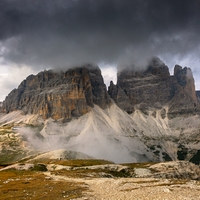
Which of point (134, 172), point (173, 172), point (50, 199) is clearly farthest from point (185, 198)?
point (173, 172)

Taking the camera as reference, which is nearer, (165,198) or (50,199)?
(165,198)

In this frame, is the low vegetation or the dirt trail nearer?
the dirt trail

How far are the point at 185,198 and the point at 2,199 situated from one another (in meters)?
28.8

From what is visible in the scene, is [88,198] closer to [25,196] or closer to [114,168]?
[25,196]

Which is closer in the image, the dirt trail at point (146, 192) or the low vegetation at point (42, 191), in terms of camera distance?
the dirt trail at point (146, 192)

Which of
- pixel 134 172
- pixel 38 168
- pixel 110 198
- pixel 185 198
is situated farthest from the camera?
pixel 38 168

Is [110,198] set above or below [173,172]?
above

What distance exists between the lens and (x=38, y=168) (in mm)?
136375

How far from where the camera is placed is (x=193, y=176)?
151 meters

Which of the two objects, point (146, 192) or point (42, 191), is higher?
point (146, 192)

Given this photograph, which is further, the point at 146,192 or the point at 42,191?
the point at 42,191

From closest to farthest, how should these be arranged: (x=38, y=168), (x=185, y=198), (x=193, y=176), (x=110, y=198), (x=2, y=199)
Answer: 1. (x=185, y=198)
2. (x=110, y=198)
3. (x=2, y=199)
4. (x=38, y=168)
5. (x=193, y=176)

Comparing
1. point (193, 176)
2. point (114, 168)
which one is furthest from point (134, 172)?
point (193, 176)

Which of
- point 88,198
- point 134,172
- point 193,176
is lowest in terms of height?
point 193,176
